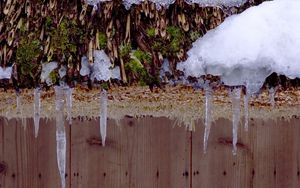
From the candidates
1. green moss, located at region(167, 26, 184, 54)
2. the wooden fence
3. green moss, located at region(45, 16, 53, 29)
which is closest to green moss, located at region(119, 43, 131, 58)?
green moss, located at region(167, 26, 184, 54)

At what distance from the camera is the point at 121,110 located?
2383 millimetres

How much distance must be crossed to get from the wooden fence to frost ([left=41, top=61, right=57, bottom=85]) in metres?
0.93

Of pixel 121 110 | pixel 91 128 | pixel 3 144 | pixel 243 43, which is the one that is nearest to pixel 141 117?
pixel 91 128

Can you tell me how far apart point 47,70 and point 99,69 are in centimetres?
15

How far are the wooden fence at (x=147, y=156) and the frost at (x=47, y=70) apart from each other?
0.93 meters

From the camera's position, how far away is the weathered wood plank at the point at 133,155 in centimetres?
283

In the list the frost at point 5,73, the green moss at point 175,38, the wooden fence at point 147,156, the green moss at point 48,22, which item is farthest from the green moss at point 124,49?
the wooden fence at point 147,156

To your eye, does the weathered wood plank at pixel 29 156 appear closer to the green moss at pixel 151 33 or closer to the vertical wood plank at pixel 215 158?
the vertical wood plank at pixel 215 158

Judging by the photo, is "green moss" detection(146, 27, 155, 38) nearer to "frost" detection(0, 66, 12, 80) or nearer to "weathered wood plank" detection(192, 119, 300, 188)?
"frost" detection(0, 66, 12, 80)

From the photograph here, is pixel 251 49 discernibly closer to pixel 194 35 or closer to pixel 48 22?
pixel 194 35

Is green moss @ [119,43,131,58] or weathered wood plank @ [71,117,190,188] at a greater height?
green moss @ [119,43,131,58]

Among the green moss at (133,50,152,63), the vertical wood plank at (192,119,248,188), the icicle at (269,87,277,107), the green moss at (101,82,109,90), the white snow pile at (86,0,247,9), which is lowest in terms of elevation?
the vertical wood plank at (192,119,248,188)

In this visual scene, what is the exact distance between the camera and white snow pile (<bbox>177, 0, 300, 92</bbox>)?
1.88 metres

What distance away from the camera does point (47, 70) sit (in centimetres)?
191
